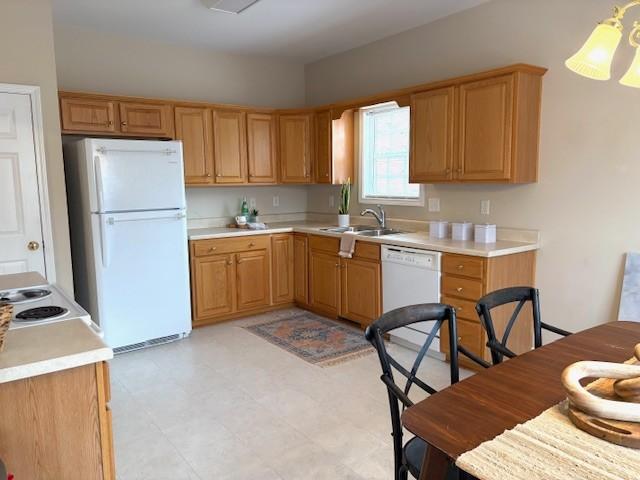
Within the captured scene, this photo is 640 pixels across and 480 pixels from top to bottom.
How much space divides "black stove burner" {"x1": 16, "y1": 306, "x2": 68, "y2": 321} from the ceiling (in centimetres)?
271

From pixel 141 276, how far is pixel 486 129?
2.94 metres

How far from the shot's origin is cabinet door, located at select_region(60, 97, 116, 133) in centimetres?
→ 389

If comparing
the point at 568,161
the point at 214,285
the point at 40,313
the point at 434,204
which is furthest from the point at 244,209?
the point at 40,313

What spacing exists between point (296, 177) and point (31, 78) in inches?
102

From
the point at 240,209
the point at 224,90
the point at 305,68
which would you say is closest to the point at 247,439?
the point at 240,209

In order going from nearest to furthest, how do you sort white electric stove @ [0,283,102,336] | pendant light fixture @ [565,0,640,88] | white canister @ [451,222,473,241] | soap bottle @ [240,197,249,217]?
pendant light fixture @ [565,0,640,88], white electric stove @ [0,283,102,336], white canister @ [451,222,473,241], soap bottle @ [240,197,249,217]

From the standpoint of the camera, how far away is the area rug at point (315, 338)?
3.71m

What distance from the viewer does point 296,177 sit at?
5129 mm

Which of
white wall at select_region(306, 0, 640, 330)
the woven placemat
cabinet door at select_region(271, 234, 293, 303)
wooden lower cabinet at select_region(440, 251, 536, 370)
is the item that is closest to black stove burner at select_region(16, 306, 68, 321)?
the woven placemat

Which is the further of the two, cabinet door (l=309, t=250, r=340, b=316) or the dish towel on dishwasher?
cabinet door (l=309, t=250, r=340, b=316)

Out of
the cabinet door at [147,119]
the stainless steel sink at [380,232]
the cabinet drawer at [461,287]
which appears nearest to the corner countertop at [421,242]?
the cabinet drawer at [461,287]

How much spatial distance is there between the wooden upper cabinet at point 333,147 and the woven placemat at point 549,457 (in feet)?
13.0

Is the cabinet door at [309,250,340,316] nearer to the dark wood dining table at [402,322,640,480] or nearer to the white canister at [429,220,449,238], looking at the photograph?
the white canister at [429,220,449,238]

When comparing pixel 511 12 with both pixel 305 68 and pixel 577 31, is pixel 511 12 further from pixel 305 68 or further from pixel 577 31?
pixel 305 68
